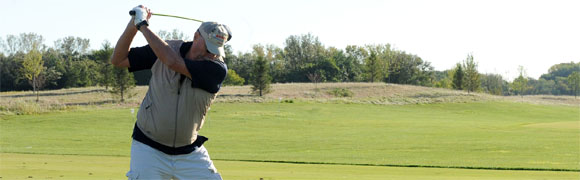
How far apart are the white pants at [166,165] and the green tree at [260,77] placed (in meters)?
64.9

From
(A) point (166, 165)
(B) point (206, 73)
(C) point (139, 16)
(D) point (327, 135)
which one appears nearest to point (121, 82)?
(D) point (327, 135)

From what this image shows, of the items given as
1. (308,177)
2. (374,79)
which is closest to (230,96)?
(374,79)

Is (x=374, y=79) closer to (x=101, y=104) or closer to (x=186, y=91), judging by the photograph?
(x=101, y=104)

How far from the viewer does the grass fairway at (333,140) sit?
650 inches

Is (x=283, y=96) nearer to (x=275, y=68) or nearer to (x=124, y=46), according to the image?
(x=275, y=68)

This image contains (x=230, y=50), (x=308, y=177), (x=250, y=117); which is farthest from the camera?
(x=230, y=50)

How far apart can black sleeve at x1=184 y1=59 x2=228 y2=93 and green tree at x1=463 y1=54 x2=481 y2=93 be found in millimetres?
88959

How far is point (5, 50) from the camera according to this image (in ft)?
352

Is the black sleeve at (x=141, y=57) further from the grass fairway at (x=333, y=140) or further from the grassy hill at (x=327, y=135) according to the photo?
the grass fairway at (x=333, y=140)

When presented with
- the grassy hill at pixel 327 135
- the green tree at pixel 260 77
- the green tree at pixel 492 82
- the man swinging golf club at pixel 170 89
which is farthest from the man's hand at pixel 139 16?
the green tree at pixel 492 82

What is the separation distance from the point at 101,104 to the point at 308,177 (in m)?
54.2

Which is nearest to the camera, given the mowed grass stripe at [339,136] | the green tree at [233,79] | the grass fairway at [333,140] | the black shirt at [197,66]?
the black shirt at [197,66]

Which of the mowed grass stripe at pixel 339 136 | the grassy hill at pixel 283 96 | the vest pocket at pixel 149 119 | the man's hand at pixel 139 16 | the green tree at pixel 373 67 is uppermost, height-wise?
the green tree at pixel 373 67

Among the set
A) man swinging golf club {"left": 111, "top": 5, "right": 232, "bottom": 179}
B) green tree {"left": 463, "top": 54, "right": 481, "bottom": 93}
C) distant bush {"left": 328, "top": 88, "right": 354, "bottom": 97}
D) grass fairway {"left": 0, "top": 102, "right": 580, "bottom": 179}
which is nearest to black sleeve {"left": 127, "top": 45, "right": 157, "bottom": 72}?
man swinging golf club {"left": 111, "top": 5, "right": 232, "bottom": 179}
